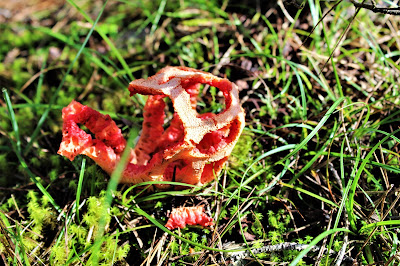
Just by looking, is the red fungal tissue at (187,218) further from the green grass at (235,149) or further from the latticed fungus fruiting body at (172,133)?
the latticed fungus fruiting body at (172,133)

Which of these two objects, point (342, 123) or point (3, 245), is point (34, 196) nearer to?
point (3, 245)

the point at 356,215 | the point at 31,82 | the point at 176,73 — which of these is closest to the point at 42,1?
the point at 31,82

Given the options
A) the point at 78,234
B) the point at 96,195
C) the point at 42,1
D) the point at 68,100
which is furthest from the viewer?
the point at 42,1

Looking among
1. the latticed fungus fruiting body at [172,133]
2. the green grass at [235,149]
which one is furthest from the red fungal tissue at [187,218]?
the latticed fungus fruiting body at [172,133]

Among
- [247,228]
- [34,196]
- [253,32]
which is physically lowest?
[247,228]

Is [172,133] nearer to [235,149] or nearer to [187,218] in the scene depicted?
[235,149]

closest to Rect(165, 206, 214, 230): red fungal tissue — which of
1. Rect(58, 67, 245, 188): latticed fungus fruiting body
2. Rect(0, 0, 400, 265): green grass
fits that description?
Rect(0, 0, 400, 265): green grass

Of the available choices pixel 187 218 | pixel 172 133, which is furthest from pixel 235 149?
pixel 187 218
